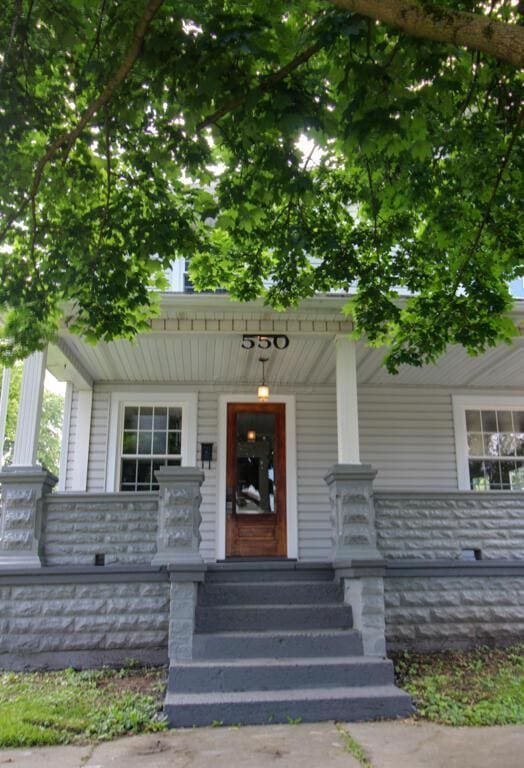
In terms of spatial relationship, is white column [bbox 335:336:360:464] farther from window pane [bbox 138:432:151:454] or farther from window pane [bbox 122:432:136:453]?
window pane [bbox 122:432:136:453]

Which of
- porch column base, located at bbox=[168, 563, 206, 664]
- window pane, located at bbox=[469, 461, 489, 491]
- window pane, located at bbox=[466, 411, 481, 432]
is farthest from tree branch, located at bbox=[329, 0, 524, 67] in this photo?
window pane, located at bbox=[469, 461, 489, 491]

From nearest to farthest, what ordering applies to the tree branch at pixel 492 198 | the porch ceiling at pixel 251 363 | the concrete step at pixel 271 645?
the tree branch at pixel 492 198, the concrete step at pixel 271 645, the porch ceiling at pixel 251 363

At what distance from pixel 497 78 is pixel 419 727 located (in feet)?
14.4

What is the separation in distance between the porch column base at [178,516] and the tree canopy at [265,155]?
1566mm

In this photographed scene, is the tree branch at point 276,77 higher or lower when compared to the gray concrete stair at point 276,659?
higher

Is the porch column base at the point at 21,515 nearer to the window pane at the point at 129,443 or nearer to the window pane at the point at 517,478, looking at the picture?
the window pane at the point at 129,443

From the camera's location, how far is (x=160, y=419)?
902 cm

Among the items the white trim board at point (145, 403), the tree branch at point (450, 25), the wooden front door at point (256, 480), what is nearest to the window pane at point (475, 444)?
the wooden front door at point (256, 480)

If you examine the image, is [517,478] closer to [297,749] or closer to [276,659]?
[276,659]

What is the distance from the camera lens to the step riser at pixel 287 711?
14.9 feet

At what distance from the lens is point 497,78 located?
4121 mm

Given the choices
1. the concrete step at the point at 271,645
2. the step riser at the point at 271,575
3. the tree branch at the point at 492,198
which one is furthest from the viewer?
the step riser at the point at 271,575

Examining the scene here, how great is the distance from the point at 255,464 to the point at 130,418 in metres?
1.86

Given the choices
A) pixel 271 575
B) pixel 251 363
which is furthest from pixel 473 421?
pixel 271 575
